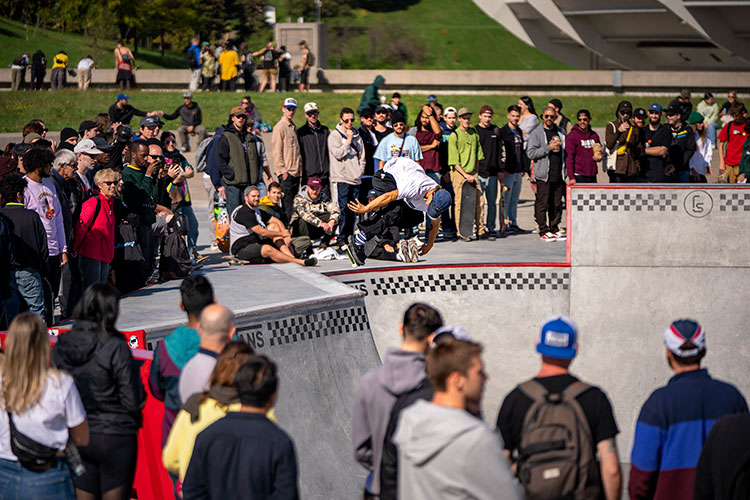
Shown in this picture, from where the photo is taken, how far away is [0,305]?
7.86 m

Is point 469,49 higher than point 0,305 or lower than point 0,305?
higher

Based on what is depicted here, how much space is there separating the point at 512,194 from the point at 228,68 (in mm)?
18194

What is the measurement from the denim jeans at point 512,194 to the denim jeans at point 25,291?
27.7 feet

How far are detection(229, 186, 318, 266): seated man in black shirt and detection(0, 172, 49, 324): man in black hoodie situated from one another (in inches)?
153

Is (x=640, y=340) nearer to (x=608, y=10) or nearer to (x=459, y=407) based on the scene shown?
(x=459, y=407)

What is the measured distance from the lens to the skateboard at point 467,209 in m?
14.2

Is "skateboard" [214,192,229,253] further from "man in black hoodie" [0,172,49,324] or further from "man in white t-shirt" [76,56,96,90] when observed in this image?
"man in white t-shirt" [76,56,96,90]

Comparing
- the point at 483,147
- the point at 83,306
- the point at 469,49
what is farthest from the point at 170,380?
the point at 469,49

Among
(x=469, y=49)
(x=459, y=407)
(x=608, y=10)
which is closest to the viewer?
(x=459, y=407)

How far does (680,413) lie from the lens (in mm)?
4902

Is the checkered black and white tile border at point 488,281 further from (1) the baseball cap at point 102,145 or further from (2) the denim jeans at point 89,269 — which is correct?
(2) the denim jeans at point 89,269

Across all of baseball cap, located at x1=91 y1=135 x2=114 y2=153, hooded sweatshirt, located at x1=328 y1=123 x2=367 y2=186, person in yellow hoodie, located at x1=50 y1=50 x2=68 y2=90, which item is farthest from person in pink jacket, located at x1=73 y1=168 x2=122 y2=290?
person in yellow hoodie, located at x1=50 y1=50 x2=68 y2=90

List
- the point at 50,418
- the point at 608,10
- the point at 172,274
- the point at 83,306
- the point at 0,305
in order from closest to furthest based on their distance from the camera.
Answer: the point at 50,418 < the point at 83,306 < the point at 0,305 < the point at 172,274 < the point at 608,10

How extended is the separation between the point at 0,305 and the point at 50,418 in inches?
137
